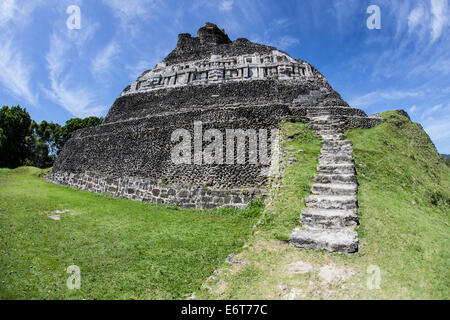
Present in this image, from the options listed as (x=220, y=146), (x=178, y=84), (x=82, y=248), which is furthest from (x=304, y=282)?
(x=178, y=84)

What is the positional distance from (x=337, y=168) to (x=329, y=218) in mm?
2762

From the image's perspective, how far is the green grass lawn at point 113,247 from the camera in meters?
4.79

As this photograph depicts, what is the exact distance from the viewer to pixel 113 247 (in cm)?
660

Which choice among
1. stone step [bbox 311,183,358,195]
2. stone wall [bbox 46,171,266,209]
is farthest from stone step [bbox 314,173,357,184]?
stone wall [bbox 46,171,266,209]

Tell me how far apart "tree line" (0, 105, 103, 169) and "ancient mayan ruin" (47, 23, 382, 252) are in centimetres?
1877

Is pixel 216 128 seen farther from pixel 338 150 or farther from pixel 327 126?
pixel 338 150

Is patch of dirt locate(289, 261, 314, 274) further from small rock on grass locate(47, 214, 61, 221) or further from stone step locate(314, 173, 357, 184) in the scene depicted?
small rock on grass locate(47, 214, 61, 221)

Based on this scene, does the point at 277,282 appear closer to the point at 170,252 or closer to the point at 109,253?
the point at 170,252

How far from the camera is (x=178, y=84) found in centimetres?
1939

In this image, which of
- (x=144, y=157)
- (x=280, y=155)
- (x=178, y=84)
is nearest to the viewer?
(x=280, y=155)

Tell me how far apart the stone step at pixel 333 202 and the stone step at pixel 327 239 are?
96cm

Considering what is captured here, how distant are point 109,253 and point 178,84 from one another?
15638 mm

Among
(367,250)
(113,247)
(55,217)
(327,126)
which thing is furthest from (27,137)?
(367,250)

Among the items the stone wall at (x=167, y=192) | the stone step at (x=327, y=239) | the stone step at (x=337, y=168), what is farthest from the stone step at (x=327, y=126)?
the stone step at (x=327, y=239)
